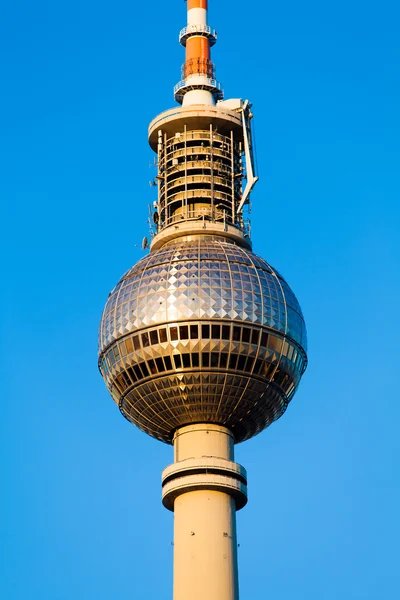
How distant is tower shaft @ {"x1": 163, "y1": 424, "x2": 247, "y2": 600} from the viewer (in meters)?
83.6

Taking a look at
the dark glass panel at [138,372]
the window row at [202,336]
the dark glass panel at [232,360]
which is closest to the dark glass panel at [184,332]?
the window row at [202,336]

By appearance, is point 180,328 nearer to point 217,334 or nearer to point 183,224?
point 217,334

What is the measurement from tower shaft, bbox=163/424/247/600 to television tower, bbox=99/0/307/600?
0.07 m

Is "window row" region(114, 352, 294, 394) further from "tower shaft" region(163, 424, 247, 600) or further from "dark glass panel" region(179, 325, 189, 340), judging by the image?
"tower shaft" region(163, 424, 247, 600)

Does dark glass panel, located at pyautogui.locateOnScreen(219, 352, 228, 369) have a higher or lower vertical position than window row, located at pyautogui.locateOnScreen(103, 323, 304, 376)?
lower

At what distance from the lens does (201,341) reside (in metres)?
85.9

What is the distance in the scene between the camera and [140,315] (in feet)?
287

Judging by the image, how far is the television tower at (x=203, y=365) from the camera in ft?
280

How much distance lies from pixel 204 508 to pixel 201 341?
1089 centimetres

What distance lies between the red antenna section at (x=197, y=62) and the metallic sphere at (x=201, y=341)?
17.2 meters

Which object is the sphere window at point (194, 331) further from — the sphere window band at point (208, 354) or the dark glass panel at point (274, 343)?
the dark glass panel at point (274, 343)

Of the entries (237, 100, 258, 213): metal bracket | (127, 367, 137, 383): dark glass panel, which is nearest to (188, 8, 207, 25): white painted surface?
(237, 100, 258, 213): metal bracket

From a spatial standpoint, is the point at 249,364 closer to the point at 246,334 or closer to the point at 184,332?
the point at 246,334

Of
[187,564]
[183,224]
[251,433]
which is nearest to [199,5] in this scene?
[183,224]
